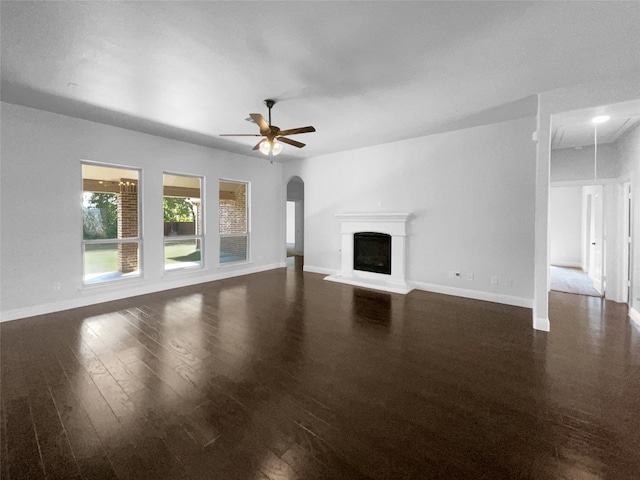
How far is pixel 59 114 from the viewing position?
405 centimetres

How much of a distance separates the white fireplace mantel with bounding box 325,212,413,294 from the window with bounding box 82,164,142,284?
391 centimetres

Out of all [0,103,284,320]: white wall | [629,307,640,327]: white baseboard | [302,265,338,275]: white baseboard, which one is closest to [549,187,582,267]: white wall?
[629,307,640,327]: white baseboard

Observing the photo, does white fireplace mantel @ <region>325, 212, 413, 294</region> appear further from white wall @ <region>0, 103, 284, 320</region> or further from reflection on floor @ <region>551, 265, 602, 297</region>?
white wall @ <region>0, 103, 284, 320</region>

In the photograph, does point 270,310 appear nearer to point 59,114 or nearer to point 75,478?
point 75,478

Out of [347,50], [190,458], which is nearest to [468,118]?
[347,50]

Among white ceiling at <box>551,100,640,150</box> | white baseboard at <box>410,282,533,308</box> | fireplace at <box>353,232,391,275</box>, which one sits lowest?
white baseboard at <box>410,282,533,308</box>

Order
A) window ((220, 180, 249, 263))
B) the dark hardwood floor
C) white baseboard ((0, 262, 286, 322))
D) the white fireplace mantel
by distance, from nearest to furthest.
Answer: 1. the dark hardwood floor
2. white baseboard ((0, 262, 286, 322))
3. the white fireplace mantel
4. window ((220, 180, 249, 263))

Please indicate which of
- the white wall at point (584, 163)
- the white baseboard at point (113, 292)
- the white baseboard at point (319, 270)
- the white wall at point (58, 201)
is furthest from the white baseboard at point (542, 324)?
the white wall at point (58, 201)

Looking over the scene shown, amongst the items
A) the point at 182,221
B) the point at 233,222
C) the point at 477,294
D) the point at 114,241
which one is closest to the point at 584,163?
the point at 477,294

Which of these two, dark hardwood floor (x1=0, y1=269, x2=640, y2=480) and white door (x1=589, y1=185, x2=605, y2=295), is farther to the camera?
white door (x1=589, y1=185, x2=605, y2=295)

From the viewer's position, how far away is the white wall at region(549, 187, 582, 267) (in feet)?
25.6

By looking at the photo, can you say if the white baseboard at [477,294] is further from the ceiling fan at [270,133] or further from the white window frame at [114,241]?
the white window frame at [114,241]

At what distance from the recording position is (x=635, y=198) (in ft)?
12.8

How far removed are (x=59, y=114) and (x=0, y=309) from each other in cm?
280
